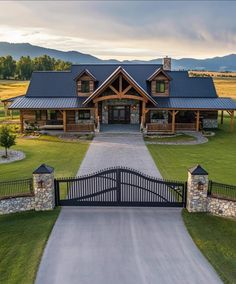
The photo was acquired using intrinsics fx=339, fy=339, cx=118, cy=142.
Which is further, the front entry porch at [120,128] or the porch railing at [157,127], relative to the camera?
the front entry porch at [120,128]

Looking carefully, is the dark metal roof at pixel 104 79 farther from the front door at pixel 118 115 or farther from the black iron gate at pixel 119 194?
the black iron gate at pixel 119 194

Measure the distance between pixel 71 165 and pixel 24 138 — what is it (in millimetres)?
11697

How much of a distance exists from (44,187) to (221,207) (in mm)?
7875

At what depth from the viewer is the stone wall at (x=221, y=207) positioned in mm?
14805

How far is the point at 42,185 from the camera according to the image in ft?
49.1

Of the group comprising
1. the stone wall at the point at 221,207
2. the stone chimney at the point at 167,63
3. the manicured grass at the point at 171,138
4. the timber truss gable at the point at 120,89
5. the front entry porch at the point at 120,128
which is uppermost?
the stone chimney at the point at 167,63

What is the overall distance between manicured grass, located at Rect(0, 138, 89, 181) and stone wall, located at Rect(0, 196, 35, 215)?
4.66 meters

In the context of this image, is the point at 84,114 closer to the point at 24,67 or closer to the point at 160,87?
the point at 160,87

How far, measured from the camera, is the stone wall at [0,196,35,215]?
591 inches

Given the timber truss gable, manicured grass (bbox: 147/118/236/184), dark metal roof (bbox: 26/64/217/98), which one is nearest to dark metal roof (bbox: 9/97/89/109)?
dark metal roof (bbox: 26/64/217/98)

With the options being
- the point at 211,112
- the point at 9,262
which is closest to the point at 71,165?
the point at 9,262

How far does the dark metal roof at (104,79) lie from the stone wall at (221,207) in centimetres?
2350

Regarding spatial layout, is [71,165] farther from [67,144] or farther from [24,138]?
[24,138]

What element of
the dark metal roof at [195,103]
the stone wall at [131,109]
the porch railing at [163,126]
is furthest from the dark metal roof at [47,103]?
the dark metal roof at [195,103]
